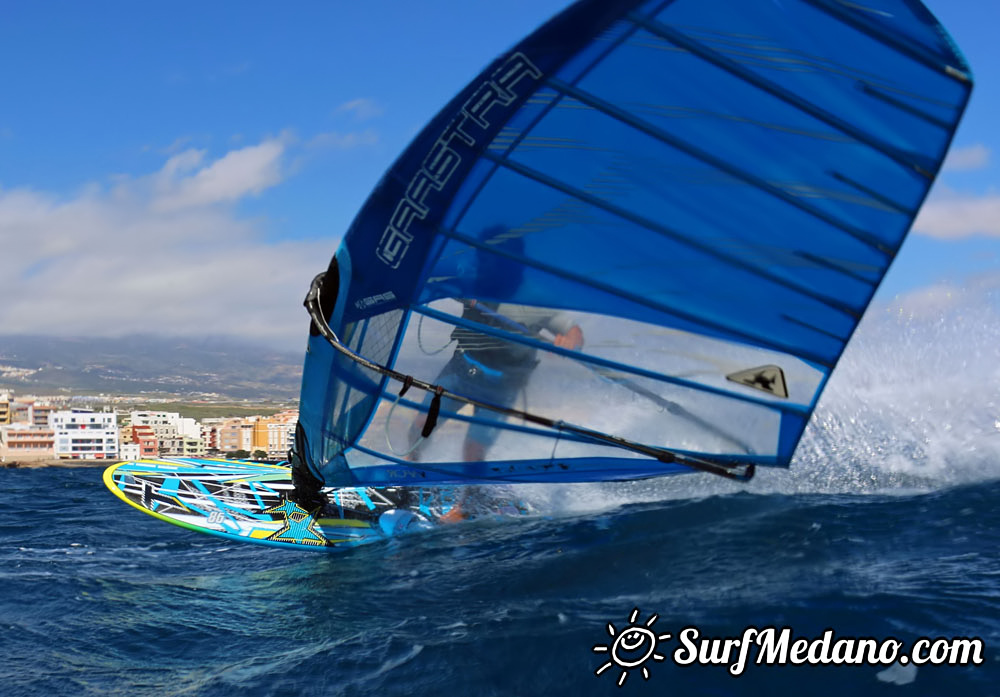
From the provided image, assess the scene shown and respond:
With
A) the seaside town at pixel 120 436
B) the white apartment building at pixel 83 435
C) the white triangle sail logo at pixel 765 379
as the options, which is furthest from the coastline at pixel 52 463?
the white triangle sail logo at pixel 765 379

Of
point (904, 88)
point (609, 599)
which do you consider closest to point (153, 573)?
point (609, 599)

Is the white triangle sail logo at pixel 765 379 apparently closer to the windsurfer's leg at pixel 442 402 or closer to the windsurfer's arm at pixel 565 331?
the windsurfer's arm at pixel 565 331

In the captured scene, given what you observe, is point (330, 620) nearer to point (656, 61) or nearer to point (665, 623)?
point (665, 623)

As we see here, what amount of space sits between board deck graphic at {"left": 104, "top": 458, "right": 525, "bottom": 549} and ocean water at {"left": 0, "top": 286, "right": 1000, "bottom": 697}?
0.33 meters

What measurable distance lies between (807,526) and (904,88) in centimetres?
370

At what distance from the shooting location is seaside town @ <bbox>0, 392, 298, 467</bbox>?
83.1 meters

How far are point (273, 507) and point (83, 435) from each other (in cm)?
8576

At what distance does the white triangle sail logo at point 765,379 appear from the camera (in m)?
5.76

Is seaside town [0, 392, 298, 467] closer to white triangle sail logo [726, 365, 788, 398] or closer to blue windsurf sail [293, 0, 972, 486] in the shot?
blue windsurf sail [293, 0, 972, 486]

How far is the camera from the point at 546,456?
6695mm

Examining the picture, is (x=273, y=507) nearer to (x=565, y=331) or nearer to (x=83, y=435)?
(x=565, y=331)

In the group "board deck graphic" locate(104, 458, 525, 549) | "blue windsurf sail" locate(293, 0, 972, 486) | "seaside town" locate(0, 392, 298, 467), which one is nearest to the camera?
"blue windsurf sail" locate(293, 0, 972, 486)

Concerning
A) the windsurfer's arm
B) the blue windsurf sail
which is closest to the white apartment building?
the blue windsurf sail

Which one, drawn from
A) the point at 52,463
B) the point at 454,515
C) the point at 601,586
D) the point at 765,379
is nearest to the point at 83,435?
the point at 52,463
